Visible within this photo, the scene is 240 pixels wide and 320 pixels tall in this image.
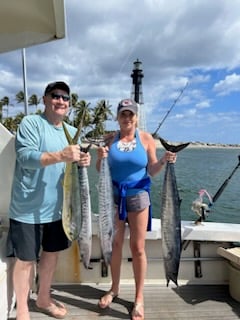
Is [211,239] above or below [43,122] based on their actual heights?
below

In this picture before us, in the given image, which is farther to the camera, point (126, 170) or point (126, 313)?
point (126, 313)

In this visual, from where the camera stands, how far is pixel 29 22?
7.79 feet

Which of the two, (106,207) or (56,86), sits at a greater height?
(56,86)

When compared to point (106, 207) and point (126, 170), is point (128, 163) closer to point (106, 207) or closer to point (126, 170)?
point (126, 170)

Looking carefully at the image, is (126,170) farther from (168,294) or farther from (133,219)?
(168,294)

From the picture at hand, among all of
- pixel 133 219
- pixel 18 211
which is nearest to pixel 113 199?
pixel 133 219

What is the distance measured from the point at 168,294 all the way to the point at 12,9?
100.0 inches

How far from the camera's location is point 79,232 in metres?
2.22

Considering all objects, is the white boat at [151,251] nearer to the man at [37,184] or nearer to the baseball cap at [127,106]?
the man at [37,184]

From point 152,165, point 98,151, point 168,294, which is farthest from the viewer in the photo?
point 168,294

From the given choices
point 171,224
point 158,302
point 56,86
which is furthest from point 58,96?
point 158,302

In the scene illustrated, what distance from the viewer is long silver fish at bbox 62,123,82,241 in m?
2.15

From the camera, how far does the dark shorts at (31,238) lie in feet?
7.04

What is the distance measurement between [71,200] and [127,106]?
77cm
